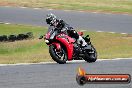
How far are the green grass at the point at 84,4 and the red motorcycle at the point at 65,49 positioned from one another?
1768 cm

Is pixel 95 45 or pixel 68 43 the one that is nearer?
pixel 68 43

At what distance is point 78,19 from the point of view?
2833cm

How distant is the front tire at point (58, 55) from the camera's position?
1257 cm

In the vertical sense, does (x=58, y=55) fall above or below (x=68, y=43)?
below

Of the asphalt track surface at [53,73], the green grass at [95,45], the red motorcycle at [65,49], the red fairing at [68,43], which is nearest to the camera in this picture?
the asphalt track surface at [53,73]

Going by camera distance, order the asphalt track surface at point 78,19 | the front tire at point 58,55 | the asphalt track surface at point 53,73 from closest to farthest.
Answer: the asphalt track surface at point 53,73 < the front tire at point 58,55 < the asphalt track surface at point 78,19

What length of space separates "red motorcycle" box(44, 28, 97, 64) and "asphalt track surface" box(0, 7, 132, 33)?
1126cm

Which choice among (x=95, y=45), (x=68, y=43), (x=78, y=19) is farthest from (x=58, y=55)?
(x=78, y=19)

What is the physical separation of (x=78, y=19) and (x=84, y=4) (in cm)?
553

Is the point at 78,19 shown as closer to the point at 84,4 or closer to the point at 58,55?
the point at 84,4

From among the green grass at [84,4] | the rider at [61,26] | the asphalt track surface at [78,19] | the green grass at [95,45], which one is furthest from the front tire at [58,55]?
the green grass at [84,4]

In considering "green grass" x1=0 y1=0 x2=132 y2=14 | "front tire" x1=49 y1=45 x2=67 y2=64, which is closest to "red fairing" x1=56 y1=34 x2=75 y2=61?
"front tire" x1=49 y1=45 x2=67 y2=64

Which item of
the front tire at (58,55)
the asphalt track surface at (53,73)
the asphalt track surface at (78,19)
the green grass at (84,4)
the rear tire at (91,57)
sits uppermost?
the asphalt track surface at (53,73)

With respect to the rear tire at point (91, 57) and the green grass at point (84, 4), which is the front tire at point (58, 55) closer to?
the rear tire at point (91, 57)
